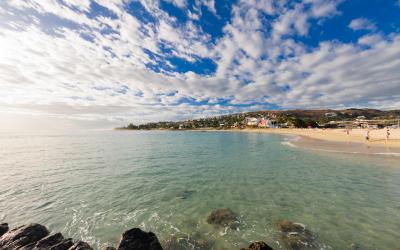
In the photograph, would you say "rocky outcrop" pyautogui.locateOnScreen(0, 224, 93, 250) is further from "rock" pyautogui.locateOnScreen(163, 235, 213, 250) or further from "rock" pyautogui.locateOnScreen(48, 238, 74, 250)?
"rock" pyautogui.locateOnScreen(163, 235, 213, 250)

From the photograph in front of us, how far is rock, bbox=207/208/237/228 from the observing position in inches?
384

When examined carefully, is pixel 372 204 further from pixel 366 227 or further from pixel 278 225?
pixel 278 225

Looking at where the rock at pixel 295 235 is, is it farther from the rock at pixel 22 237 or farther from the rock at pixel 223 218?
the rock at pixel 22 237

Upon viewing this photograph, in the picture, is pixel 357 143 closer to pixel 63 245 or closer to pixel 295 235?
pixel 295 235

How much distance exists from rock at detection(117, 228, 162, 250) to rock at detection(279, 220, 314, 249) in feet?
17.4

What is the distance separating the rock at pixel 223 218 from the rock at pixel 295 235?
230 cm

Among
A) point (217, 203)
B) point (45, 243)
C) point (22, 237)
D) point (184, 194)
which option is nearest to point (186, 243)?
point (217, 203)

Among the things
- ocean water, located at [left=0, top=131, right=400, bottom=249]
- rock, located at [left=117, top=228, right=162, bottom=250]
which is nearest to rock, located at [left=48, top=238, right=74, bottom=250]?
ocean water, located at [left=0, top=131, right=400, bottom=249]

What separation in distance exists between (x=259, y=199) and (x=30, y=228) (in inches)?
463

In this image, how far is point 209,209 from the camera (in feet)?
37.5

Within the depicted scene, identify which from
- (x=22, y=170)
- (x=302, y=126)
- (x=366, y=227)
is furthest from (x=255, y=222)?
(x=302, y=126)

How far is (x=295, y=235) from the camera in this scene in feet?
27.9

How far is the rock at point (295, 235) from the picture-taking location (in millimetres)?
7895

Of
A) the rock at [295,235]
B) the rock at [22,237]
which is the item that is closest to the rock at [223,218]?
the rock at [295,235]
